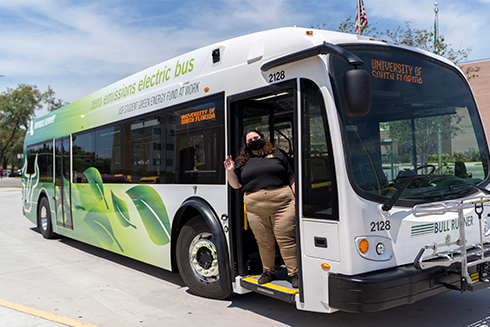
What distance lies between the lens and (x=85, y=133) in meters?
8.56

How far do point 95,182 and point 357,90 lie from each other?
19.7ft

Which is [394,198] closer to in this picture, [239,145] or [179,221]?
[239,145]

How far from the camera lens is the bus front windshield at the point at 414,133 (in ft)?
12.5

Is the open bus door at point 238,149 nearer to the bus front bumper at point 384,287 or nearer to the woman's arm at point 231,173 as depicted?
the woman's arm at point 231,173

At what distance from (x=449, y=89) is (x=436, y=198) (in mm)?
1282

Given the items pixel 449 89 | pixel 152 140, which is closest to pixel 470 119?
pixel 449 89

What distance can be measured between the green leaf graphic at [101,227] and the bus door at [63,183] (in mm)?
1185

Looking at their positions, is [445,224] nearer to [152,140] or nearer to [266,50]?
[266,50]

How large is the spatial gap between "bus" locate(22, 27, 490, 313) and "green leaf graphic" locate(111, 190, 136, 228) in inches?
15.4

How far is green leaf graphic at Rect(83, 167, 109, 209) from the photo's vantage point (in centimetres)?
782

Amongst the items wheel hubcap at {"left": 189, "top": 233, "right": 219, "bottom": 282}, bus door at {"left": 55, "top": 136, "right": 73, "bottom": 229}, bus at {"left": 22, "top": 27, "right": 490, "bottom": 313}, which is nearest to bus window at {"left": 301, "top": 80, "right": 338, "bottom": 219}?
bus at {"left": 22, "top": 27, "right": 490, "bottom": 313}

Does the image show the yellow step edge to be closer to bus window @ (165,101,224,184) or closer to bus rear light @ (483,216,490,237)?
bus window @ (165,101,224,184)

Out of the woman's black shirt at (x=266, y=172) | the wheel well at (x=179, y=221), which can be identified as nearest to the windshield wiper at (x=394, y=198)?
the woman's black shirt at (x=266, y=172)

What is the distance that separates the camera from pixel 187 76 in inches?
228
